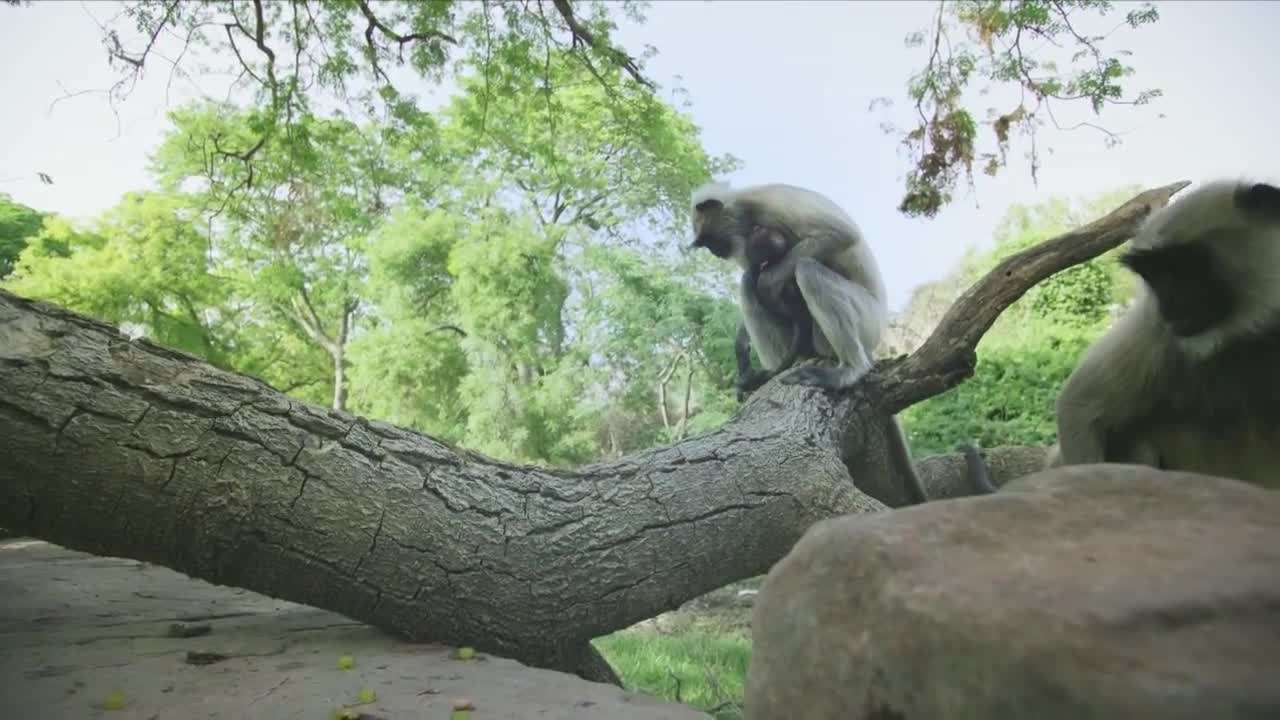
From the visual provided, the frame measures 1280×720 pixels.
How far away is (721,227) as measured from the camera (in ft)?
19.4

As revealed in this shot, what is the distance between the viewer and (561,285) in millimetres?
14133

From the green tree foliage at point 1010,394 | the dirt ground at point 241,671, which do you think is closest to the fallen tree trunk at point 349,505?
the dirt ground at point 241,671

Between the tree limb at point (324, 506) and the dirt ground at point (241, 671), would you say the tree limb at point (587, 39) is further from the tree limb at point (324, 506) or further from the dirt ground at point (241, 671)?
the dirt ground at point (241, 671)

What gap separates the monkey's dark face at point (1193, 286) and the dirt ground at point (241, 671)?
184 cm

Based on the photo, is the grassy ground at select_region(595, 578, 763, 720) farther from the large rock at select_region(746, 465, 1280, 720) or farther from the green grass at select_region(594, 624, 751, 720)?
the large rock at select_region(746, 465, 1280, 720)

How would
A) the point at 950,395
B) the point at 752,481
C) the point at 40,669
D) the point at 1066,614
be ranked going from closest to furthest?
the point at 1066,614, the point at 40,669, the point at 752,481, the point at 950,395

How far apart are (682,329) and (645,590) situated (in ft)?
25.5

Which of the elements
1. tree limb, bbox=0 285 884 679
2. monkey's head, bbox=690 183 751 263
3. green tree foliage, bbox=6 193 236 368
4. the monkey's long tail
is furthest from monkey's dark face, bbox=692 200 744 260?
green tree foliage, bbox=6 193 236 368

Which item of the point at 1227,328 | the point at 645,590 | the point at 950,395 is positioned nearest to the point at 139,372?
the point at 645,590

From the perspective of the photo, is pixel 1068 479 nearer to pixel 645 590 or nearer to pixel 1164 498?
pixel 1164 498

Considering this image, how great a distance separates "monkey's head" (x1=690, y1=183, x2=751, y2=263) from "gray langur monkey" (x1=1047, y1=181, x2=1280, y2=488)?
3.60m

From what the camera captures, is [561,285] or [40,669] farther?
[561,285]

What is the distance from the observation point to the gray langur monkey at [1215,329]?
223 cm

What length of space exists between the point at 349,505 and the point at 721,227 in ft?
12.8
